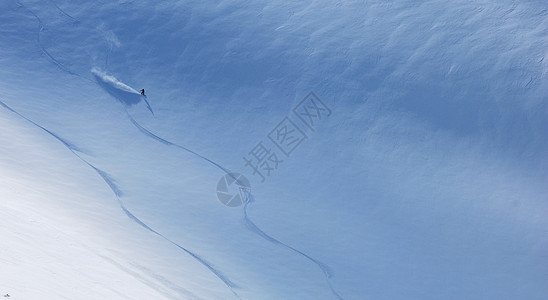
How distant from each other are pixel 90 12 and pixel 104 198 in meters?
5.50

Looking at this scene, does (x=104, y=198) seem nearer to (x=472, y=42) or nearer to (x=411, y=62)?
(x=411, y=62)

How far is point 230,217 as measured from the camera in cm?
1045

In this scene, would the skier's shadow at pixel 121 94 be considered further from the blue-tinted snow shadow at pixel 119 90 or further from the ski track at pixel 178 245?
the ski track at pixel 178 245

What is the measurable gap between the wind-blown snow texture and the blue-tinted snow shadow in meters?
0.04

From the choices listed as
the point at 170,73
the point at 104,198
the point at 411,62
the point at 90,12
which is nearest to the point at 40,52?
the point at 90,12

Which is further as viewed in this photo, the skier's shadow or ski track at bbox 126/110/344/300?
the skier's shadow

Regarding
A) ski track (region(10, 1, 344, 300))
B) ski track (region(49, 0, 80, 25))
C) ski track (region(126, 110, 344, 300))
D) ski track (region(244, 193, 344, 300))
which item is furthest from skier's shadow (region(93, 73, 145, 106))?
ski track (region(244, 193, 344, 300))

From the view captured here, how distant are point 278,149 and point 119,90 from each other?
364 cm

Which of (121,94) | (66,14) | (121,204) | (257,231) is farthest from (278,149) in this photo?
(66,14)

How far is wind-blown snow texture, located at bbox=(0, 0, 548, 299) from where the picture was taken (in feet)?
31.2

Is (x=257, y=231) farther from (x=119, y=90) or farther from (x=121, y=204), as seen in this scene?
(x=119, y=90)

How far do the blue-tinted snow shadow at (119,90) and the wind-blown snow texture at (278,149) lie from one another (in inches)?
1.7

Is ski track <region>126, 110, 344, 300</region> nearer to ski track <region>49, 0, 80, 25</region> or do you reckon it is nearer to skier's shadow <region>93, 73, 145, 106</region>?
skier's shadow <region>93, 73, 145, 106</region>

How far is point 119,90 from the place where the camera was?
12.6m
